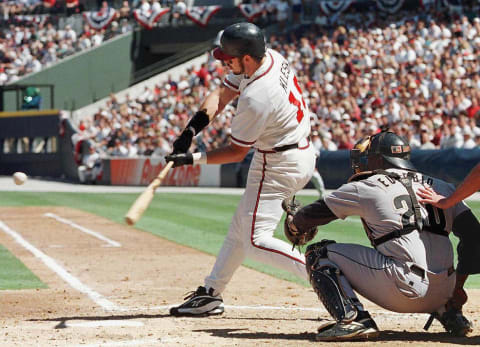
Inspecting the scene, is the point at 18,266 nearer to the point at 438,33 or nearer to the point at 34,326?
the point at 34,326

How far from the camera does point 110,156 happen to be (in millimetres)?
28812

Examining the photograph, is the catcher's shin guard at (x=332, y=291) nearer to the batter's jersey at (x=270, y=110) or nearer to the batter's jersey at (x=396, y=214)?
the batter's jersey at (x=396, y=214)

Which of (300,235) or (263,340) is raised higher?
(300,235)

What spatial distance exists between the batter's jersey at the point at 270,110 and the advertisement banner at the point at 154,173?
19.2 m

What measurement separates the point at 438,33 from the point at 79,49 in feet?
60.7

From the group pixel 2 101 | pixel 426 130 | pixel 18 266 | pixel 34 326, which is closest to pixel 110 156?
pixel 2 101

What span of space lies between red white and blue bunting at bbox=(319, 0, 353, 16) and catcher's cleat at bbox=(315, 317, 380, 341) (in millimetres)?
27649

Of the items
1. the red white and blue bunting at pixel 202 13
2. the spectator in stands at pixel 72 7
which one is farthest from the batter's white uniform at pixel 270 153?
the spectator in stands at pixel 72 7

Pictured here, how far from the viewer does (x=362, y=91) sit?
23391 millimetres

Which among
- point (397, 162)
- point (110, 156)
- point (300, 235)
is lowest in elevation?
point (110, 156)

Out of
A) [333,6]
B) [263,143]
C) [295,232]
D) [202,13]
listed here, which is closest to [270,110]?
[263,143]

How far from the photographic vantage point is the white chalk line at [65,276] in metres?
7.04

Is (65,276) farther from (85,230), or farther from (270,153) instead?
(85,230)

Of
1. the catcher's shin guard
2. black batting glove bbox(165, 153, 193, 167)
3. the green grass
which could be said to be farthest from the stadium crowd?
the catcher's shin guard
